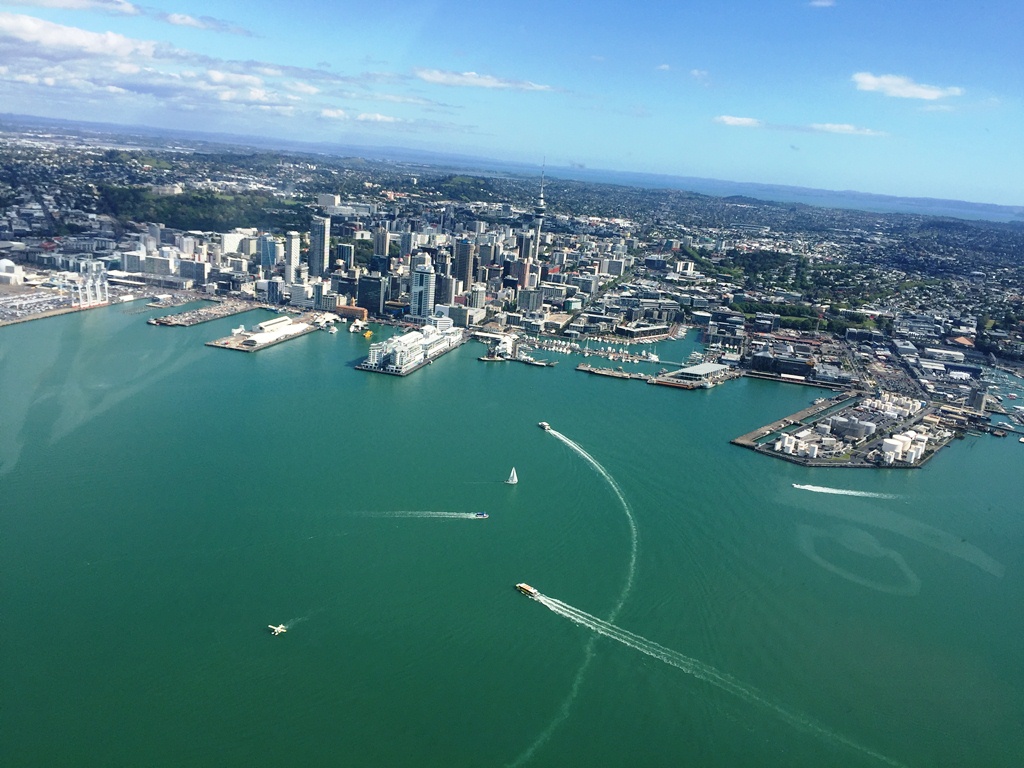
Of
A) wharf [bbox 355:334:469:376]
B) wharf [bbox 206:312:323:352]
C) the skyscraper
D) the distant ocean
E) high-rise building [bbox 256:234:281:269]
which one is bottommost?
wharf [bbox 355:334:469:376]

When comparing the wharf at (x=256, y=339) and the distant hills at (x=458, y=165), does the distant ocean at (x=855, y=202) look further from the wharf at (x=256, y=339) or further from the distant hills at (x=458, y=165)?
the wharf at (x=256, y=339)

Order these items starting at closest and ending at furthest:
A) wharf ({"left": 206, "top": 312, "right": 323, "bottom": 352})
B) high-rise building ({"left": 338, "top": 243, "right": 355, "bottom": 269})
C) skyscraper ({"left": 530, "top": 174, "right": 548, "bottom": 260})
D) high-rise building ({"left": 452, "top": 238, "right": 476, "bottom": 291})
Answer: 1. wharf ({"left": 206, "top": 312, "right": 323, "bottom": 352})
2. high-rise building ({"left": 452, "top": 238, "right": 476, "bottom": 291})
3. high-rise building ({"left": 338, "top": 243, "right": 355, "bottom": 269})
4. skyscraper ({"left": 530, "top": 174, "right": 548, "bottom": 260})

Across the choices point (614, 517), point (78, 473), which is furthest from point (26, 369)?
point (614, 517)

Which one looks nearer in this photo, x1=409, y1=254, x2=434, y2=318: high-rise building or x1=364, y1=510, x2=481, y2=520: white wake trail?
x1=364, y1=510, x2=481, y2=520: white wake trail

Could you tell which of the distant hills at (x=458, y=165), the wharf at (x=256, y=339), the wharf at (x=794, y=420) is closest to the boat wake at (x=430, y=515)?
the wharf at (x=794, y=420)

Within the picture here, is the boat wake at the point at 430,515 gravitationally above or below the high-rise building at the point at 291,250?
below

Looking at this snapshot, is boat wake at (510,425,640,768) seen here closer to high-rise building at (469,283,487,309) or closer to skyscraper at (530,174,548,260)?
high-rise building at (469,283,487,309)

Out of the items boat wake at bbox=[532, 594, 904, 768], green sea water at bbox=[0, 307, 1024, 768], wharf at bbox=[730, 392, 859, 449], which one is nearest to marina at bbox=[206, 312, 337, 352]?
green sea water at bbox=[0, 307, 1024, 768]
